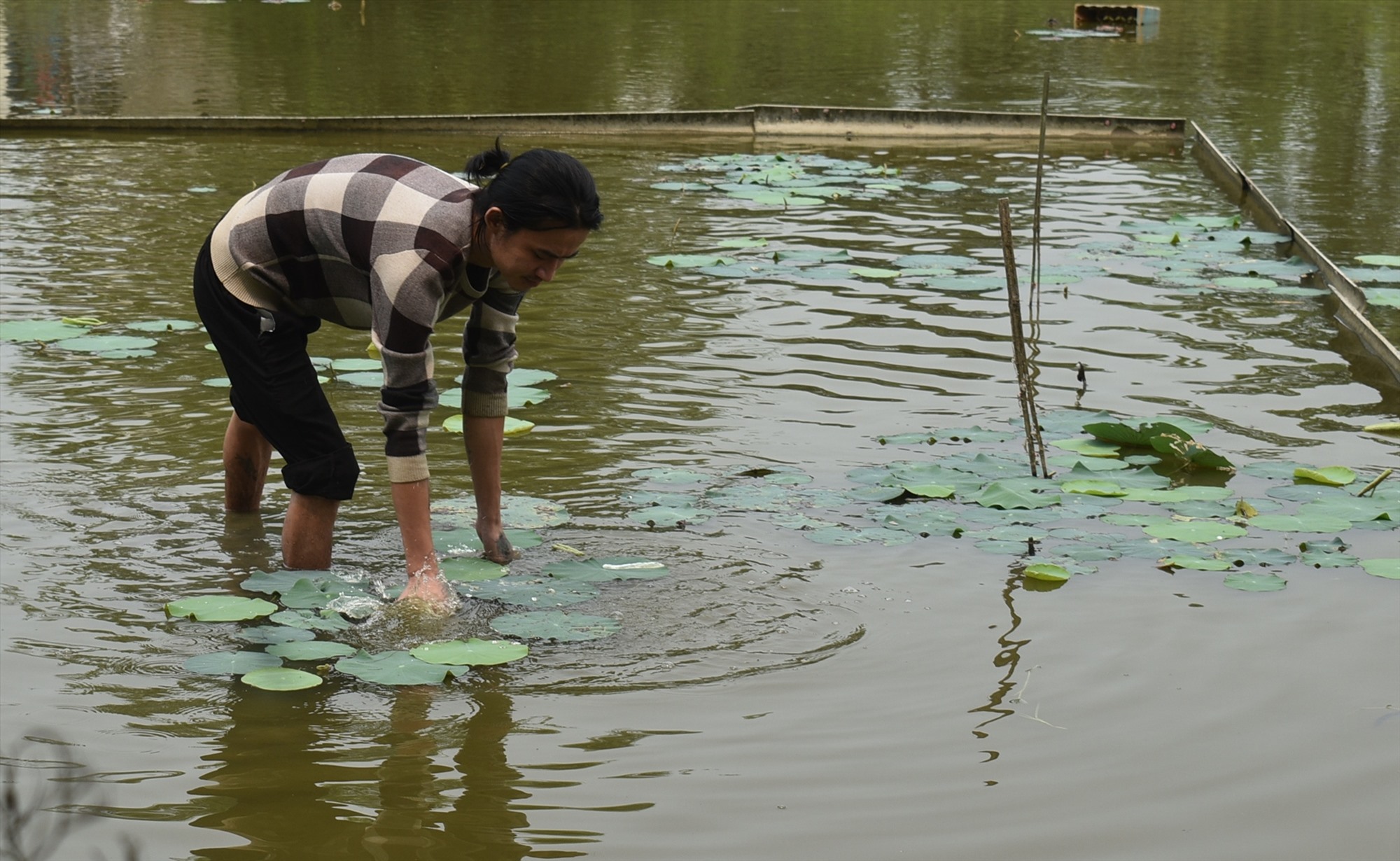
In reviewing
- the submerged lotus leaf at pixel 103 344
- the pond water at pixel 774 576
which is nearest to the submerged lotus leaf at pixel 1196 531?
the pond water at pixel 774 576

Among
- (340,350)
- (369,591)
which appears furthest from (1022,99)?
(369,591)

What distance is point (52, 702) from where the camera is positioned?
10.2ft

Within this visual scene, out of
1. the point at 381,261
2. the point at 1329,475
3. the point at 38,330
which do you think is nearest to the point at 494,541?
the point at 381,261

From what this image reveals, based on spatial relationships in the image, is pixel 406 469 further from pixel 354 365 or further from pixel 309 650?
pixel 354 365

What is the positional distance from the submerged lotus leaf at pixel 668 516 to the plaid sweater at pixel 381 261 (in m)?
0.83

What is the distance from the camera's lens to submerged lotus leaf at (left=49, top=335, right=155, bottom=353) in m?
5.70

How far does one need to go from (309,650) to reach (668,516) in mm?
1272

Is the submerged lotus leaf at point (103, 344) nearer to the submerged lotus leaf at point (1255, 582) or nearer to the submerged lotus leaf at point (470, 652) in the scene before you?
the submerged lotus leaf at point (470, 652)

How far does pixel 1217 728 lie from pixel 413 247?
198 cm

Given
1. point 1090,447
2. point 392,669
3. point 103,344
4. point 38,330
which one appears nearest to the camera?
point 392,669

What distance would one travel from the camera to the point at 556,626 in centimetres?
350

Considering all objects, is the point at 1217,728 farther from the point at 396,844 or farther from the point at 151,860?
the point at 151,860

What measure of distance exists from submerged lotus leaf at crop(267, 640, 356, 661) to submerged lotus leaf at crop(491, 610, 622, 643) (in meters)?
0.37

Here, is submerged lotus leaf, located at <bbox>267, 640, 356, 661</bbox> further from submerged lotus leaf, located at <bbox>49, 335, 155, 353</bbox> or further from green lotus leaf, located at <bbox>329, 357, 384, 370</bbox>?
submerged lotus leaf, located at <bbox>49, 335, 155, 353</bbox>
